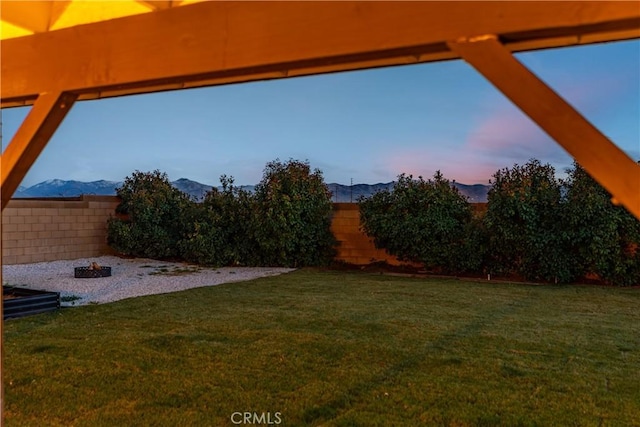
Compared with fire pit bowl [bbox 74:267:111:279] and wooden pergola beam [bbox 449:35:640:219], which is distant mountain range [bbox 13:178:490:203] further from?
wooden pergola beam [bbox 449:35:640:219]

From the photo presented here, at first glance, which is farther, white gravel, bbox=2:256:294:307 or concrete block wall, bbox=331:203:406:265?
concrete block wall, bbox=331:203:406:265

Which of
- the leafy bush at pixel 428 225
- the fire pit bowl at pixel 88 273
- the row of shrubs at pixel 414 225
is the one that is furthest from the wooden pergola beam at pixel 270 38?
the leafy bush at pixel 428 225

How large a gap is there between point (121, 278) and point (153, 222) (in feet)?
11.9

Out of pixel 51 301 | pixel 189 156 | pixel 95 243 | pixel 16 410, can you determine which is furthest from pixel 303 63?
pixel 189 156

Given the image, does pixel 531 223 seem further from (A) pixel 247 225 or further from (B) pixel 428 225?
(A) pixel 247 225

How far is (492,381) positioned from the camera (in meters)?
4.12

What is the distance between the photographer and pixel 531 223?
10562 mm

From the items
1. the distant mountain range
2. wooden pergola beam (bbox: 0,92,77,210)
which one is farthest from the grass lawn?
the distant mountain range

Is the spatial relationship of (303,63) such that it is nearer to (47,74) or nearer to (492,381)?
(47,74)

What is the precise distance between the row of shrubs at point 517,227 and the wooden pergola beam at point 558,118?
9519mm

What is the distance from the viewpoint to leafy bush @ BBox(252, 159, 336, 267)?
41.3 feet

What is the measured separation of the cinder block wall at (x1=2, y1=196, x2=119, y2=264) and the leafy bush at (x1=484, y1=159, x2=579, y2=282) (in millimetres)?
10548

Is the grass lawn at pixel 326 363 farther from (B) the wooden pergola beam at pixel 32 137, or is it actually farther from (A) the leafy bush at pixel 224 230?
(A) the leafy bush at pixel 224 230

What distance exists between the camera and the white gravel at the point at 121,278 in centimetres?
874
